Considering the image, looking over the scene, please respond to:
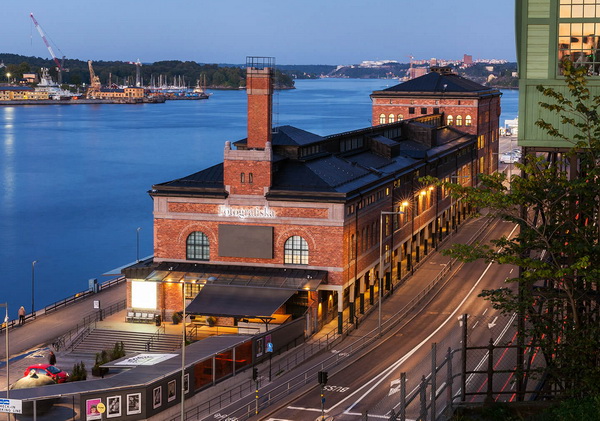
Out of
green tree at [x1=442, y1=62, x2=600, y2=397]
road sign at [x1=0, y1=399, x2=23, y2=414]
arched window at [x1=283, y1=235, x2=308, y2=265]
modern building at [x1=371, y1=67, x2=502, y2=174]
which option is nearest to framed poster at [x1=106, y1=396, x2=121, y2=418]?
road sign at [x1=0, y1=399, x2=23, y2=414]

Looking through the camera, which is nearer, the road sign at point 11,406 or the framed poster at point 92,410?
the road sign at point 11,406

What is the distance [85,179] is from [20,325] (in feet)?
391

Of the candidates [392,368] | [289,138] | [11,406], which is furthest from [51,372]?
[289,138]

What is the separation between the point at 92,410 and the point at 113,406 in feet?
3.36

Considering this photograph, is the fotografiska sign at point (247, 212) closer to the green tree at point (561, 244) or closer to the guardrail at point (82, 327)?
the guardrail at point (82, 327)

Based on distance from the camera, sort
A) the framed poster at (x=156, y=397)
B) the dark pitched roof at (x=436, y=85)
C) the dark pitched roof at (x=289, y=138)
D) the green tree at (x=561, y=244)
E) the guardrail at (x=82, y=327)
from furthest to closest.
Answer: the dark pitched roof at (x=436, y=85), the dark pitched roof at (x=289, y=138), the guardrail at (x=82, y=327), the framed poster at (x=156, y=397), the green tree at (x=561, y=244)

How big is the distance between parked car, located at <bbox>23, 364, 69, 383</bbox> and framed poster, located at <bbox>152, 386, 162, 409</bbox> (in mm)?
7856

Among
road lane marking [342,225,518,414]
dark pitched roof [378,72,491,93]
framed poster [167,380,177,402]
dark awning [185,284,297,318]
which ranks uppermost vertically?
dark pitched roof [378,72,491,93]

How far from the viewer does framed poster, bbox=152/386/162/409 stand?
45.9 metres

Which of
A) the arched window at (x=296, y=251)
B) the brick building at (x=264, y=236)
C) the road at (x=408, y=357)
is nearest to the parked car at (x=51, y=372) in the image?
the brick building at (x=264, y=236)

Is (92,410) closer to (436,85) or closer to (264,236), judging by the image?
(264,236)

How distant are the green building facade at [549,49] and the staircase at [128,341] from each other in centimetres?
3106

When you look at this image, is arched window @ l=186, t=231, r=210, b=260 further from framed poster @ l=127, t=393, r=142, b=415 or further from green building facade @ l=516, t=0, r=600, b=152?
green building facade @ l=516, t=0, r=600, b=152

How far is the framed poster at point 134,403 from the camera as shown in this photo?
148ft
